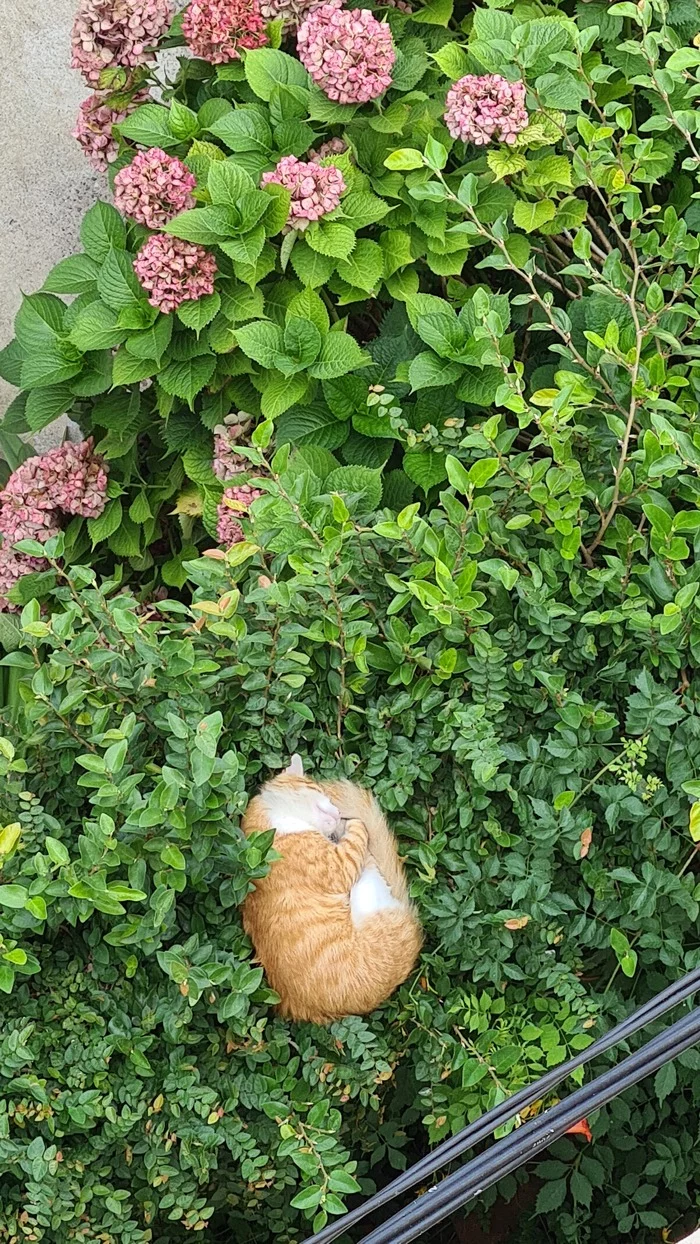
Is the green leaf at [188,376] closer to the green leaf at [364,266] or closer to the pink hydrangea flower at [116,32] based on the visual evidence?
the green leaf at [364,266]

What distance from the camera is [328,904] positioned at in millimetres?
1479

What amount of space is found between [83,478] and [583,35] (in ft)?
3.73

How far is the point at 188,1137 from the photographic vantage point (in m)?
1.37

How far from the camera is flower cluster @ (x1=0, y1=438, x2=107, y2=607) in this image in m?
2.05

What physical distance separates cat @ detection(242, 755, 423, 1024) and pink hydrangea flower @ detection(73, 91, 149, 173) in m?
1.27

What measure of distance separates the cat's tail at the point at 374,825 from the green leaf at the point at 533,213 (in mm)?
966

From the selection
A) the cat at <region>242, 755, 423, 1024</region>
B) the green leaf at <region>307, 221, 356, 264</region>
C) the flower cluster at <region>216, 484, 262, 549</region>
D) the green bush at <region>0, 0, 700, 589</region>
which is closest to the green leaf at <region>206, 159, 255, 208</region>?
the green bush at <region>0, 0, 700, 589</region>

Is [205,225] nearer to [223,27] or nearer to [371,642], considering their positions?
[223,27]

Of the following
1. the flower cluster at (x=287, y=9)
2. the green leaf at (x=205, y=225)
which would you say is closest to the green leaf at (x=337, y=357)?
the green leaf at (x=205, y=225)

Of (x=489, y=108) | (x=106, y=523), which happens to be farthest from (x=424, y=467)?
(x=106, y=523)

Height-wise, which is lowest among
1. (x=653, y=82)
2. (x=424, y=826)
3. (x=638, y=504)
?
(x=424, y=826)

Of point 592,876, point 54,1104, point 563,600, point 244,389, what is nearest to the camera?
point 54,1104

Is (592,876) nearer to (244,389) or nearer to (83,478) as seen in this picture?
(244,389)

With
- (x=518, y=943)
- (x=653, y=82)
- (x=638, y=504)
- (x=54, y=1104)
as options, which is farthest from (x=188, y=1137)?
(x=653, y=82)
